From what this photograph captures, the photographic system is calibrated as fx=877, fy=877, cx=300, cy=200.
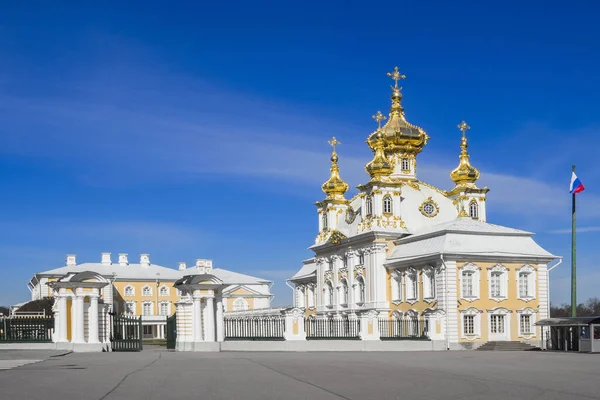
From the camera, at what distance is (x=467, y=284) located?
44.8 metres

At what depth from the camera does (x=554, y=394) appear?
48.4 ft

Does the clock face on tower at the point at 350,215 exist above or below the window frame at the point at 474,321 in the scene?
above

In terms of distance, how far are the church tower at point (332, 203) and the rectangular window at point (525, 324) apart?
18.2 meters

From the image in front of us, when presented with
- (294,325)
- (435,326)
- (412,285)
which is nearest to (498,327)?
(412,285)

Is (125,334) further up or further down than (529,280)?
further down

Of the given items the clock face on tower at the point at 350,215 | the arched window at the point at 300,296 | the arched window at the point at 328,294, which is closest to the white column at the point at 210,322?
the clock face on tower at the point at 350,215

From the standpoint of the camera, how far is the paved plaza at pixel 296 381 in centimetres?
1440

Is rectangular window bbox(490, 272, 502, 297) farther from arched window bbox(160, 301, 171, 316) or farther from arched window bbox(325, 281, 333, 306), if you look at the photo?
arched window bbox(160, 301, 171, 316)

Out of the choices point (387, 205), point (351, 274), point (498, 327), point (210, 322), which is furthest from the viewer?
point (351, 274)

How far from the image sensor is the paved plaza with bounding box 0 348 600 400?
47.2 ft

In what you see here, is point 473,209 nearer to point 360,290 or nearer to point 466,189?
point 466,189

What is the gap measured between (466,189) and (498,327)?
14880 millimetres

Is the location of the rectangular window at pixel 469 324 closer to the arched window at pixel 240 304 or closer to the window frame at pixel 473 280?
the window frame at pixel 473 280

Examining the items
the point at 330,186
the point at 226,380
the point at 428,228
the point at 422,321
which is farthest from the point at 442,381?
the point at 330,186
